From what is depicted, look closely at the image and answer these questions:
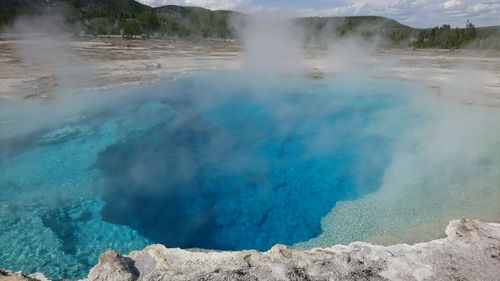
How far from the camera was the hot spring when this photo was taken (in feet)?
17.7

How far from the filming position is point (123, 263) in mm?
3889

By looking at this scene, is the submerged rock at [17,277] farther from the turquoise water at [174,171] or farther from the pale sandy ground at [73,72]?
the pale sandy ground at [73,72]

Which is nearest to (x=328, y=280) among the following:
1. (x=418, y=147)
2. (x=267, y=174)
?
(x=267, y=174)

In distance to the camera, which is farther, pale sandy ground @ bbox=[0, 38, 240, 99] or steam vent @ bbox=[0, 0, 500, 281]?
pale sandy ground @ bbox=[0, 38, 240, 99]

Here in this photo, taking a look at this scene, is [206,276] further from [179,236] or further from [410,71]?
[410,71]

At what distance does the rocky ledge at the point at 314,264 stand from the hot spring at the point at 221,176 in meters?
0.80

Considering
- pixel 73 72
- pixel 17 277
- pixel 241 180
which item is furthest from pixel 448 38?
pixel 17 277

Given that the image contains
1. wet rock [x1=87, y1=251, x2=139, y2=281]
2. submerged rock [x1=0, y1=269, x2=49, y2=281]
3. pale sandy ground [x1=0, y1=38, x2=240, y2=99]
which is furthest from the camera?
pale sandy ground [x1=0, y1=38, x2=240, y2=99]

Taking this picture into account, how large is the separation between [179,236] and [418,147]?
6202mm

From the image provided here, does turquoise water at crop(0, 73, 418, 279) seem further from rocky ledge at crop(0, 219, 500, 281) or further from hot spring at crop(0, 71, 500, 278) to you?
rocky ledge at crop(0, 219, 500, 281)

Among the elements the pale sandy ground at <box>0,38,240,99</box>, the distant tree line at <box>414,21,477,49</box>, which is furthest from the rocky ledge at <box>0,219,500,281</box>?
the distant tree line at <box>414,21,477,49</box>

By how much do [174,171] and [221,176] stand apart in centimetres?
97

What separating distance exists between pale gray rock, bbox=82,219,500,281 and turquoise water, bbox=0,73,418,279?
1.03 m

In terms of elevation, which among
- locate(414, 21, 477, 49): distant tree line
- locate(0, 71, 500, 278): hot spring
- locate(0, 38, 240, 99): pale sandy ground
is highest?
locate(414, 21, 477, 49): distant tree line
